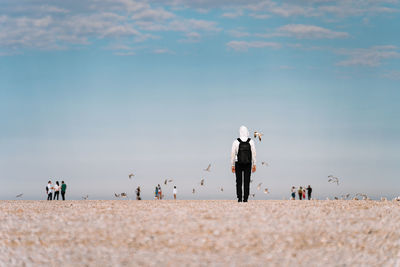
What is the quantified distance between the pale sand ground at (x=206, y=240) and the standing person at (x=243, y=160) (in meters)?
6.92

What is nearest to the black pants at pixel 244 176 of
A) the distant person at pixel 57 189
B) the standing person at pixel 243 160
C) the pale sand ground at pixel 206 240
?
the standing person at pixel 243 160

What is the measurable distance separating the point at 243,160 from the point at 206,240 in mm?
10969

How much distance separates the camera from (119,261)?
36.4 feet

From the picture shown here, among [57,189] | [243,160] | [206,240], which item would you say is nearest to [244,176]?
[243,160]

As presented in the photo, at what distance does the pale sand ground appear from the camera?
1128 centimetres

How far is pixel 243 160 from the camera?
2323 cm

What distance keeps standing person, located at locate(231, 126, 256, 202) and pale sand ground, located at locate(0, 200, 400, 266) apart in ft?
22.7

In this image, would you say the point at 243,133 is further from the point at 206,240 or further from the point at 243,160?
the point at 206,240

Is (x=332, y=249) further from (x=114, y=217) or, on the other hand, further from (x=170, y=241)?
(x=114, y=217)

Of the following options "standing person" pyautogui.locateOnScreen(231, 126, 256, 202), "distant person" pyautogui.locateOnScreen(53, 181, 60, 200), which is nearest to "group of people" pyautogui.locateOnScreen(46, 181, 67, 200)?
"distant person" pyautogui.locateOnScreen(53, 181, 60, 200)

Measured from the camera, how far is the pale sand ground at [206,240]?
37.0 ft

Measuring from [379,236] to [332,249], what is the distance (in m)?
2.04

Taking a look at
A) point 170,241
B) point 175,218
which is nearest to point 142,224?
point 175,218

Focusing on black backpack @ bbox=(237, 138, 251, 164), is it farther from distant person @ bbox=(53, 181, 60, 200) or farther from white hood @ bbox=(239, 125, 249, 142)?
distant person @ bbox=(53, 181, 60, 200)
